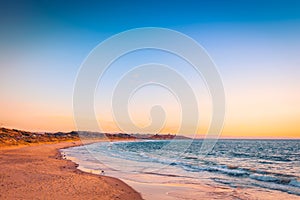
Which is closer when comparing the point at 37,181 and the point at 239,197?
the point at 239,197

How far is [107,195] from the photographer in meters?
13.1

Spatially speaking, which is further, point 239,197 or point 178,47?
point 178,47

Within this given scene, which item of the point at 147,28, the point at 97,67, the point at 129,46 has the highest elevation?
the point at 147,28

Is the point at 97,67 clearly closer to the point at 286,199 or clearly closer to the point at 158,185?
the point at 158,185

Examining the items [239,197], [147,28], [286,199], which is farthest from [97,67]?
[286,199]

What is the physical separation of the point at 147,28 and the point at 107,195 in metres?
13.0

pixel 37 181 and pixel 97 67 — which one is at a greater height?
pixel 97 67

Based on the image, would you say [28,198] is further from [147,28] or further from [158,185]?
[147,28]

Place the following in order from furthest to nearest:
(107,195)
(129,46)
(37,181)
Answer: (129,46), (37,181), (107,195)

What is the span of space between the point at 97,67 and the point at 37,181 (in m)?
8.43

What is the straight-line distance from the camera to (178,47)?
68.2 ft

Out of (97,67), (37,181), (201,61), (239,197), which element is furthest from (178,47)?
(37,181)

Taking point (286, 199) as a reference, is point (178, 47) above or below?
above

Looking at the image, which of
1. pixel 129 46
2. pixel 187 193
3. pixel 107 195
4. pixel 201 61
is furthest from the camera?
pixel 129 46
